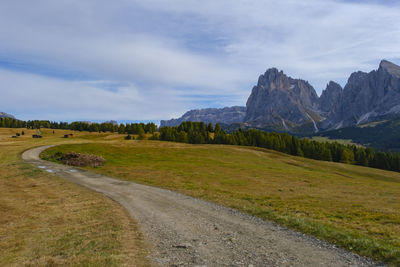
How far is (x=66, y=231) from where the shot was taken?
13.3m

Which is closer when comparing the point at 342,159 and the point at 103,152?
the point at 103,152

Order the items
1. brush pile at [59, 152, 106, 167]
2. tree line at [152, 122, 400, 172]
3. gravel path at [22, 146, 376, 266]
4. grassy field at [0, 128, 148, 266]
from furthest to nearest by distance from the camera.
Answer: tree line at [152, 122, 400, 172], brush pile at [59, 152, 106, 167], gravel path at [22, 146, 376, 266], grassy field at [0, 128, 148, 266]

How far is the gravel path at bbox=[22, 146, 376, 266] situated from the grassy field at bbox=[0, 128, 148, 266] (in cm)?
124

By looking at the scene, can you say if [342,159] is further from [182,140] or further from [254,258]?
[254,258]

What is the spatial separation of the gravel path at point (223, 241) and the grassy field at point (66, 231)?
→ 1.24 metres

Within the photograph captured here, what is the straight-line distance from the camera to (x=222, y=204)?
2098 centimetres

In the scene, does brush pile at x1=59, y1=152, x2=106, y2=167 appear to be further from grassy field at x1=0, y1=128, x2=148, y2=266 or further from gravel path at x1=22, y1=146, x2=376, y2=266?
gravel path at x1=22, y1=146, x2=376, y2=266

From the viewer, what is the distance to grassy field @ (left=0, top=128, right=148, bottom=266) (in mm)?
9516

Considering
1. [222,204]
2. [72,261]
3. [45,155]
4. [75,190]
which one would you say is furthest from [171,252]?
[45,155]

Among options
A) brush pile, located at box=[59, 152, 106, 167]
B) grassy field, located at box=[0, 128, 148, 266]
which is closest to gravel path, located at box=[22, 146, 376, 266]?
grassy field, located at box=[0, 128, 148, 266]

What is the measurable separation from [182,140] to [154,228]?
119m

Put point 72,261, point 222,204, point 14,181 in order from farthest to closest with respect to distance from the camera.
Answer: point 14,181
point 222,204
point 72,261

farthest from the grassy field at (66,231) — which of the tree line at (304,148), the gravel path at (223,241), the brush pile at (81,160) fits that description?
the tree line at (304,148)

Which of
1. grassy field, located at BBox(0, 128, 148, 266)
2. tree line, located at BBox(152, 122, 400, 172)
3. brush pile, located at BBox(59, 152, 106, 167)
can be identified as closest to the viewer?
grassy field, located at BBox(0, 128, 148, 266)
